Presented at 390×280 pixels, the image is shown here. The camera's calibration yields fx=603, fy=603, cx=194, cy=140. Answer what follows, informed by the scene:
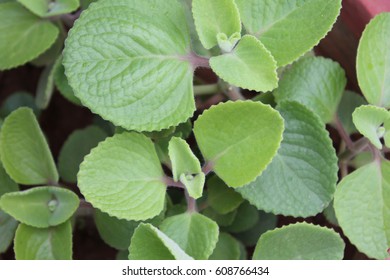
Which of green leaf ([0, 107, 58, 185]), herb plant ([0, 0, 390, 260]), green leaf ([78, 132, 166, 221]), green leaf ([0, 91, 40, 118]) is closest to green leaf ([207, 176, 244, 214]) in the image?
herb plant ([0, 0, 390, 260])

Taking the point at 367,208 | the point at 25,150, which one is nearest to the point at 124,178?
the point at 25,150

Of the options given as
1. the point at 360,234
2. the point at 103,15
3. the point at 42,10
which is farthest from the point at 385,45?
the point at 42,10

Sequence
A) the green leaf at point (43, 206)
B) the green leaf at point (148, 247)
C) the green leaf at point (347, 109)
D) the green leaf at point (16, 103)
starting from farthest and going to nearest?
the green leaf at point (16, 103) → the green leaf at point (347, 109) → the green leaf at point (43, 206) → the green leaf at point (148, 247)

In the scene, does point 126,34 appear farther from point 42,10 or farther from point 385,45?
point 385,45

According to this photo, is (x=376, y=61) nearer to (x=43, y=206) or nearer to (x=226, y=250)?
(x=226, y=250)

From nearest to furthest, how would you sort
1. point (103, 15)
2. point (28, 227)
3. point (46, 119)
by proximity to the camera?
point (103, 15) → point (28, 227) → point (46, 119)

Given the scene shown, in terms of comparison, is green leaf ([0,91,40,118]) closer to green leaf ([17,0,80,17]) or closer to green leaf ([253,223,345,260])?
green leaf ([17,0,80,17])

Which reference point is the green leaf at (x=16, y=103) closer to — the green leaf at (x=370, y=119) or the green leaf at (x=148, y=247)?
the green leaf at (x=148, y=247)

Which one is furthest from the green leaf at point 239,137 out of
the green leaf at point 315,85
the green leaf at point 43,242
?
the green leaf at point 43,242
